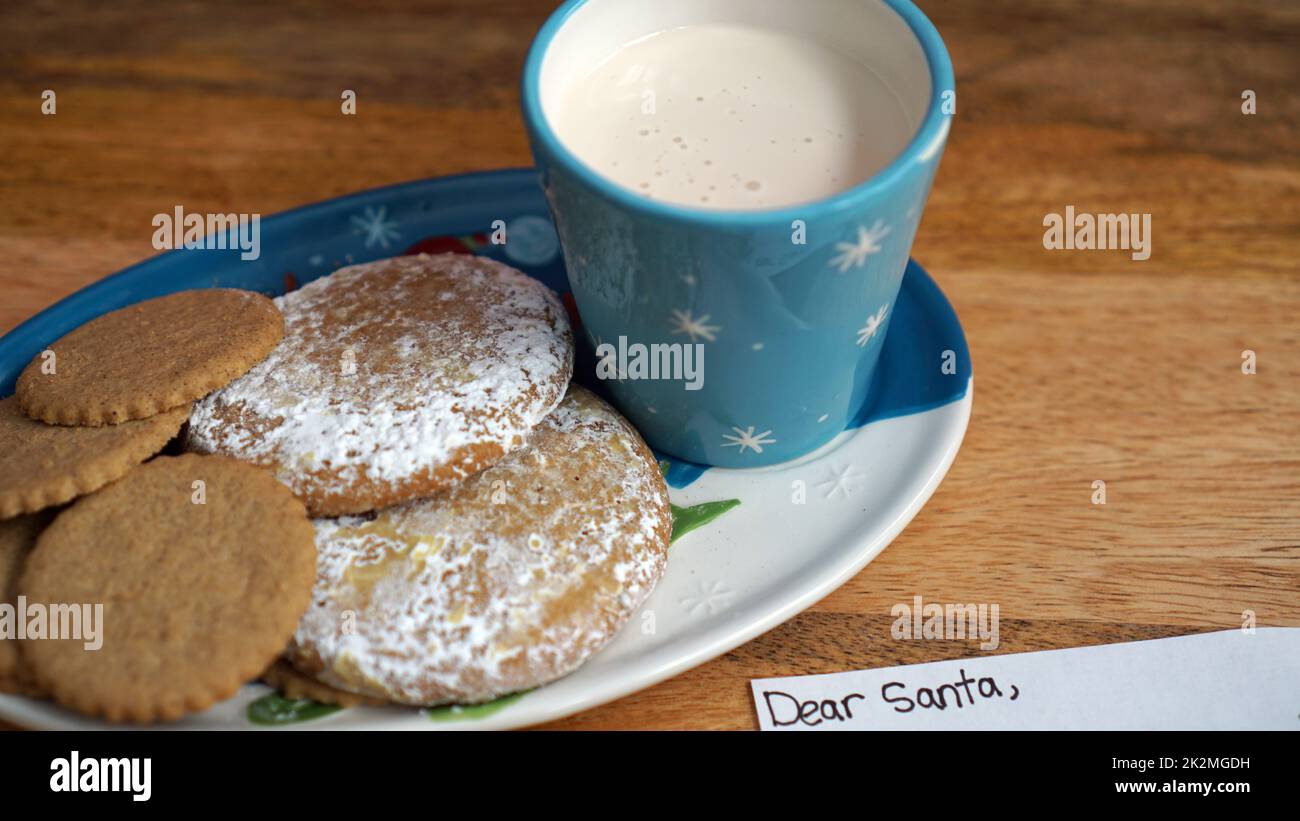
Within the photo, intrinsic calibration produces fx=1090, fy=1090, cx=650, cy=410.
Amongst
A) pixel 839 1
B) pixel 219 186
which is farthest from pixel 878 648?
pixel 219 186

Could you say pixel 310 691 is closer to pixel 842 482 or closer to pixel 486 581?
pixel 486 581

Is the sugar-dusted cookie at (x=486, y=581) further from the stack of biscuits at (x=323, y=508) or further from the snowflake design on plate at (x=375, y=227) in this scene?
the snowflake design on plate at (x=375, y=227)

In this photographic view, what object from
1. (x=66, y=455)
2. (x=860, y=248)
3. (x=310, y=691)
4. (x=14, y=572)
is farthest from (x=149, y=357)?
(x=860, y=248)

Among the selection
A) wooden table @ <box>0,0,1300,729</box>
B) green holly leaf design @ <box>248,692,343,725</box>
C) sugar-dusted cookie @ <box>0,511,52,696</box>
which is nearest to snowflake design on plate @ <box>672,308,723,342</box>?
wooden table @ <box>0,0,1300,729</box>

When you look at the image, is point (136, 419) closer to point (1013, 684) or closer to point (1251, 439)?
point (1013, 684)

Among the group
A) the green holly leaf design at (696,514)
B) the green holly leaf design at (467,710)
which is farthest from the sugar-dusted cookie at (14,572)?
the green holly leaf design at (696,514)

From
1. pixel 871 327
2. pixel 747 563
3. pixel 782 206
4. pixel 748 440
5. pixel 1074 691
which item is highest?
pixel 782 206

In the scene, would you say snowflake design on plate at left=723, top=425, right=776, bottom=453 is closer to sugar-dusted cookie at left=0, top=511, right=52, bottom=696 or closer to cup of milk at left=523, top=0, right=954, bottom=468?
cup of milk at left=523, top=0, right=954, bottom=468
